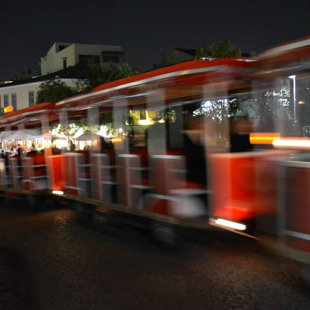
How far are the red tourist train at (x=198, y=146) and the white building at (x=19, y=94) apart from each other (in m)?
35.3

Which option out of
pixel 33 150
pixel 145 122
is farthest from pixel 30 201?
pixel 145 122

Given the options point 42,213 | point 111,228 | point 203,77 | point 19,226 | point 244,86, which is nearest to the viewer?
point 203,77

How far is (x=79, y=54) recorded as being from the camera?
5075 cm

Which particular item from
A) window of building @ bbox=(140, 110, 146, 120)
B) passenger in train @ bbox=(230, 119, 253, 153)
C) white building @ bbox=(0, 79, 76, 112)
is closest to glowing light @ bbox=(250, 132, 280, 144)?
passenger in train @ bbox=(230, 119, 253, 153)

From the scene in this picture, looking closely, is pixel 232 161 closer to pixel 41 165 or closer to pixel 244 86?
pixel 244 86

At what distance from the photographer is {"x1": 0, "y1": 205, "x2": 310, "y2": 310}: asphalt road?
4297 millimetres

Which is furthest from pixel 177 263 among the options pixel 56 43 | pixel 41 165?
pixel 56 43

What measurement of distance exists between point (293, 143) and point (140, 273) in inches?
93.5

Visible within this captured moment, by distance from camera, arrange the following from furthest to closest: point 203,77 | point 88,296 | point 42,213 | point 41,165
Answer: point 41,165
point 42,213
point 203,77
point 88,296

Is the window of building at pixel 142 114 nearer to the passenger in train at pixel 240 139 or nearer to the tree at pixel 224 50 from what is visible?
the passenger in train at pixel 240 139

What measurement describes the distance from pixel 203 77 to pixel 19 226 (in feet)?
15.0

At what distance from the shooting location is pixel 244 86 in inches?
274

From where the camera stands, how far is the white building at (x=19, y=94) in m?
44.5

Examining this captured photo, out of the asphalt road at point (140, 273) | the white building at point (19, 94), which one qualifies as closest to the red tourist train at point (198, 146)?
the asphalt road at point (140, 273)
